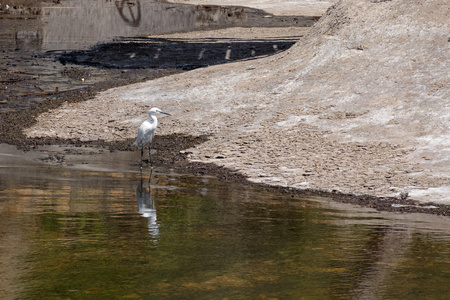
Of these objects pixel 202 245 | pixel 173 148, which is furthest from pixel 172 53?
pixel 202 245

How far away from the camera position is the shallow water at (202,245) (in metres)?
6.70

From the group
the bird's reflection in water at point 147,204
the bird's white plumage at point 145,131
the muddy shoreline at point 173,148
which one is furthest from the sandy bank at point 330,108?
the bird's reflection in water at point 147,204

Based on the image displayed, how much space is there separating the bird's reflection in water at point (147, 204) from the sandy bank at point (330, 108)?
190cm

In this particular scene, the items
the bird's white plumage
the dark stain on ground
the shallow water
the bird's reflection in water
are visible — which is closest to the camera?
the shallow water

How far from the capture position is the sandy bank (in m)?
11.9

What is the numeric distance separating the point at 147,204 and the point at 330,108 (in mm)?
6556

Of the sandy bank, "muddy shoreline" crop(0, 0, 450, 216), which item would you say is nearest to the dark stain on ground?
"muddy shoreline" crop(0, 0, 450, 216)

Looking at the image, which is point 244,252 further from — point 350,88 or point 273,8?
point 273,8

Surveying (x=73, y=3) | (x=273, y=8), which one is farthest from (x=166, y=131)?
(x=73, y=3)

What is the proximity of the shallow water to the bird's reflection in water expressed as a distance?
3cm

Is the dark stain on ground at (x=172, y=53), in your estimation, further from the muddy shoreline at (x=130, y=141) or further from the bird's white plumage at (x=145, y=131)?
the bird's white plumage at (x=145, y=131)

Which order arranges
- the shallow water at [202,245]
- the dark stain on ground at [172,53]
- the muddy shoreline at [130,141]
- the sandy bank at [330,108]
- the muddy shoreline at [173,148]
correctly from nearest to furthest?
the shallow water at [202,245] < the muddy shoreline at [173,148] < the muddy shoreline at [130,141] < the sandy bank at [330,108] < the dark stain on ground at [172,53]

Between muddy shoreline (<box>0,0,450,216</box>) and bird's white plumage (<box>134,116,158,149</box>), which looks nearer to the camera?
muddy shoreline (<box>0,0,450,216</box>)

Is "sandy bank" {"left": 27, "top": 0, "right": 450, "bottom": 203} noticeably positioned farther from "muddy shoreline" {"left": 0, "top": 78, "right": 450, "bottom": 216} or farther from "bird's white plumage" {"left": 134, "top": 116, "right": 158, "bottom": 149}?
"bird's white plumage" {"left": 134, "top": 116, "right": 158, "bottom": 149}
